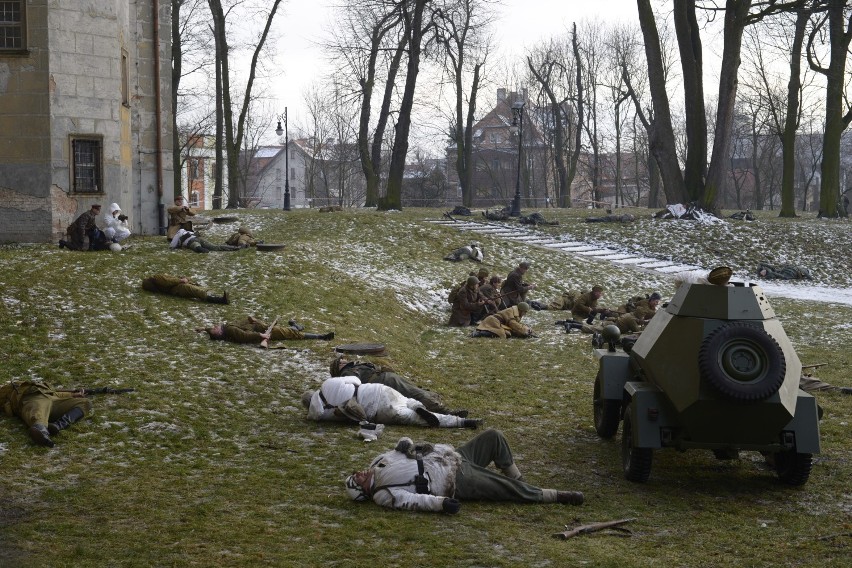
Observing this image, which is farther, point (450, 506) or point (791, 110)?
point (791, 110)

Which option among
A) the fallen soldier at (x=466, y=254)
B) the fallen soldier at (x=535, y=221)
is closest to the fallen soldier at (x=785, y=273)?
the fallen soldier at (x=535, y=221)

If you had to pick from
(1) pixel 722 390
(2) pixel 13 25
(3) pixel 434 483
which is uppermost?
(2) pixel 13 25

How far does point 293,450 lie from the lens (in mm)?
9305

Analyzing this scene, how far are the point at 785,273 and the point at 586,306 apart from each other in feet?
33.0

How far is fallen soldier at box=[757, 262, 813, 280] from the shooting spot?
27.1 metres

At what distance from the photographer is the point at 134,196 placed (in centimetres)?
→ 2666

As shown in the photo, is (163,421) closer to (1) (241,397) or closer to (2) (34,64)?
(1) (241,397)

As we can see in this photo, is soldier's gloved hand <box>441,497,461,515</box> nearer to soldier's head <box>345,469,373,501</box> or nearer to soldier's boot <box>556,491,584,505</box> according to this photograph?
soldier's head <box>345,469,373,501</box>

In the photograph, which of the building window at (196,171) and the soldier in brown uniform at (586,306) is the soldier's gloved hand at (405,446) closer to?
the soldier in brown uniform at (586,306)

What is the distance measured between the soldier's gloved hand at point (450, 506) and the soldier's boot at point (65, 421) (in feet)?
14.6

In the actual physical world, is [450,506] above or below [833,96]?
below

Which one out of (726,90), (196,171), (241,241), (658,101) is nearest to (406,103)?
(658,101)

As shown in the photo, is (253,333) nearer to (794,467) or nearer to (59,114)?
(794,467)

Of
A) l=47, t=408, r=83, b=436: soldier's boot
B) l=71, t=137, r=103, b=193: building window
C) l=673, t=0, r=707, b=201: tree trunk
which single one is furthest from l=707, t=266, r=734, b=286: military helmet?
l=673, t=0, r=707, b=201: tree trunk
